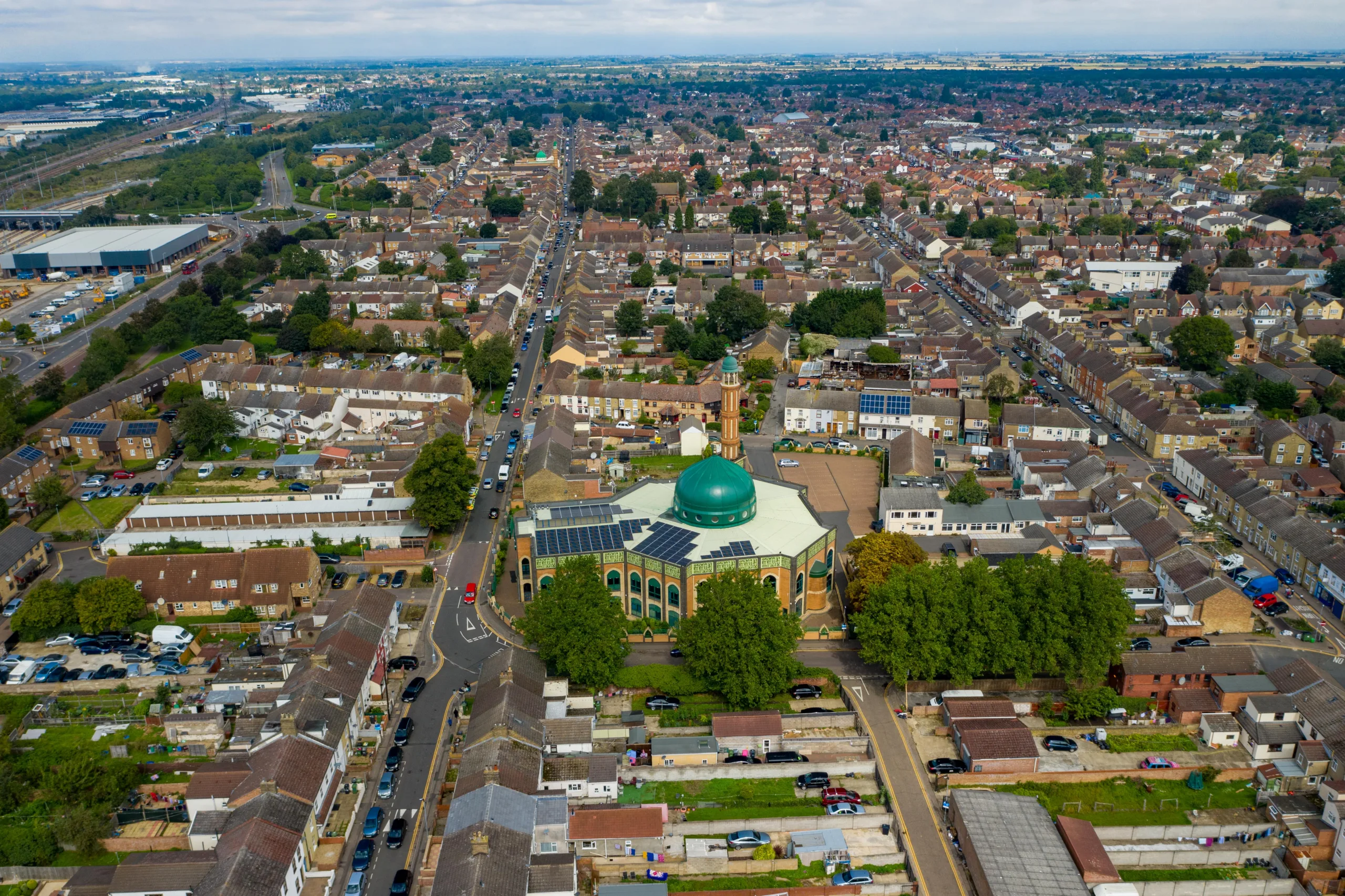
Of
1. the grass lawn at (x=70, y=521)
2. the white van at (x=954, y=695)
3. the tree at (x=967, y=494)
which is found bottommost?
the grass lawn at (x=70, y=521)

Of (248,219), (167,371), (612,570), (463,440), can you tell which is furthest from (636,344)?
(248,219)

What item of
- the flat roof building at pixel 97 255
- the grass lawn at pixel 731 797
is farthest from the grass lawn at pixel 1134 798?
the flat roof building at pixel 97 255

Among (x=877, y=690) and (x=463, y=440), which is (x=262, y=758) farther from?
(x=463, y=440)

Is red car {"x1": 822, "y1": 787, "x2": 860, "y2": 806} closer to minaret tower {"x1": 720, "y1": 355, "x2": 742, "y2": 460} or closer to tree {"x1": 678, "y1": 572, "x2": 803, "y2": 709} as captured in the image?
tree {"x1": 678, "y1": 572, "x2": 803, "y2": 709}

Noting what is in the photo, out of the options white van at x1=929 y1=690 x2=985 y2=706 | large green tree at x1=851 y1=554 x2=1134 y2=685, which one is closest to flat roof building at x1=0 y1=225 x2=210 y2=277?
large green tree at x1=851 y1=554 x2=1134 y2=685

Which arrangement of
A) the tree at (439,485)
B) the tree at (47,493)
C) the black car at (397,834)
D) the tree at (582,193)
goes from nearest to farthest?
the black car at (397,834) → the tree at (439,485) → the tree at (47,493) → the tree at (582,193)

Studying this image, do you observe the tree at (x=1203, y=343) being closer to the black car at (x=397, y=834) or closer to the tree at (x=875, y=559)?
the tree at (x=875, y=559)
